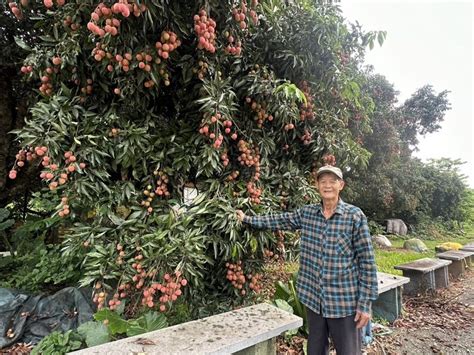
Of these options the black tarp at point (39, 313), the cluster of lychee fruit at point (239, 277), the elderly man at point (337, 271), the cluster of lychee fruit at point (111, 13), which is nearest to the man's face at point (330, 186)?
the elderly man at point (337, 271)

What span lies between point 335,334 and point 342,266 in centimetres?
40

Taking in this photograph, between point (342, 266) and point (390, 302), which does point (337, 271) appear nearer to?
point (342, 266)

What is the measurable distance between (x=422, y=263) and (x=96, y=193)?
3848 millimetres

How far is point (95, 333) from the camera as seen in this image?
1951mm

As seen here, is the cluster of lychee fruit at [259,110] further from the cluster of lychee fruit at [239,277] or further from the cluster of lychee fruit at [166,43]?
the cluster of lychee fruit at [239,277]

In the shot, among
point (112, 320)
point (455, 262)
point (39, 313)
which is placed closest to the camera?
point (112, 320)

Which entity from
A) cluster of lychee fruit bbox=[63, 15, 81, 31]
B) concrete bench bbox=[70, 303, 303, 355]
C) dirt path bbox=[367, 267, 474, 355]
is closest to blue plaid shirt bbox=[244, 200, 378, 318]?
concrete bench bbox=[70, 303, 303, 355]

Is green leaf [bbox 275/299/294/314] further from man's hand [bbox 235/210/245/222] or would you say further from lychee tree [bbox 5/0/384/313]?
man's hand [bbox 235/210/245/222]

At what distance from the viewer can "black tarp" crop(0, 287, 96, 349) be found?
2383 mm

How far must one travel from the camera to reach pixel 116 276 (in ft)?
5.54

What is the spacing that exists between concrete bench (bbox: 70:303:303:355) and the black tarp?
1181 mm

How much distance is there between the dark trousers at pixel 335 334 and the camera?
1535mm

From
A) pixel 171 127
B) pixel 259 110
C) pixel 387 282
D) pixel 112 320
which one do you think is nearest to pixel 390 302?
pixel 387 282

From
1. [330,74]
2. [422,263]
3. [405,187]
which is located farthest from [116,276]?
[405,187]
